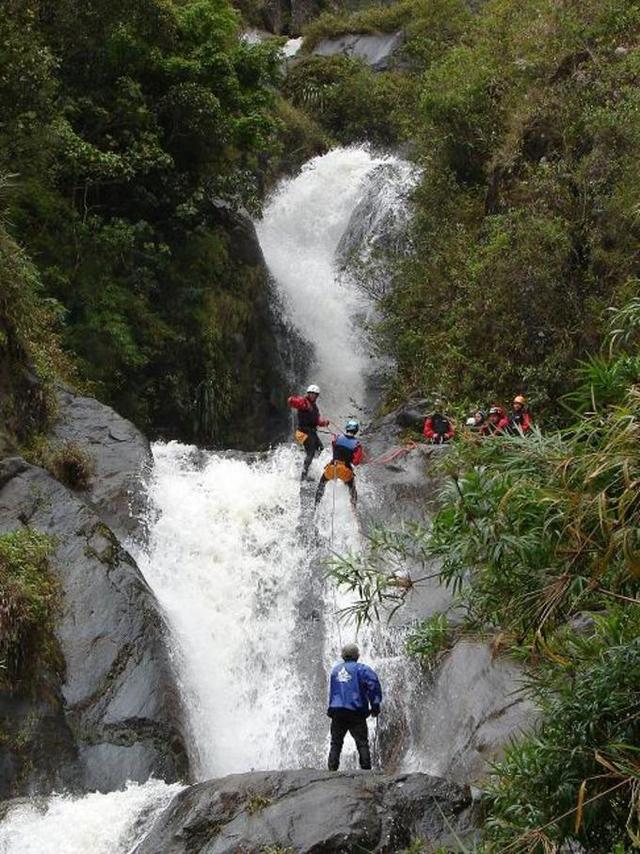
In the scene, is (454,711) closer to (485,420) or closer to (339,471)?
(339,471)

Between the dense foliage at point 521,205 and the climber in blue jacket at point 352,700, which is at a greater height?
the dense foliage at point 521,205

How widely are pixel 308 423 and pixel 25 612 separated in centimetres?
598

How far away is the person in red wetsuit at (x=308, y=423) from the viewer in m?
14.6

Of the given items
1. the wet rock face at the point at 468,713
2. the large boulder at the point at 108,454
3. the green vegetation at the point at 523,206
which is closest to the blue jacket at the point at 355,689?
the wet rock face at the point at 468,713

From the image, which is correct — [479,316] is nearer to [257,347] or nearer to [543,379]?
[543,379]

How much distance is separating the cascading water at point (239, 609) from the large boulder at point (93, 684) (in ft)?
1.73

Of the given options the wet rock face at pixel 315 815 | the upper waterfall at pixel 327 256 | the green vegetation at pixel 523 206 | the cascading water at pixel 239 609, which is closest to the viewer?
the wet rock face at pixel 315 815

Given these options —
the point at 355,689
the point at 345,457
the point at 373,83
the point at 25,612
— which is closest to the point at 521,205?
the point at 345,457

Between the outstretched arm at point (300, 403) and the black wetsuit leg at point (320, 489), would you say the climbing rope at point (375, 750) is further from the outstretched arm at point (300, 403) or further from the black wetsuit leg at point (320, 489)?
the outstretched arm at point (300, 403)

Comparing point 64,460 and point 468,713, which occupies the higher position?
point 64,460

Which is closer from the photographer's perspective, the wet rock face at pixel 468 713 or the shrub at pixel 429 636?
the shrub at pixel 429 636

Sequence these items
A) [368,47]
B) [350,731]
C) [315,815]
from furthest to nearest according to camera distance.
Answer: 1. [368,47]
2. [350,731]
3. [315,815]

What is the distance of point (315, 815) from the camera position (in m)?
A: 7.35

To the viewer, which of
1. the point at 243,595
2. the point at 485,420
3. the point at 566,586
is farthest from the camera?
the point at 485,420
